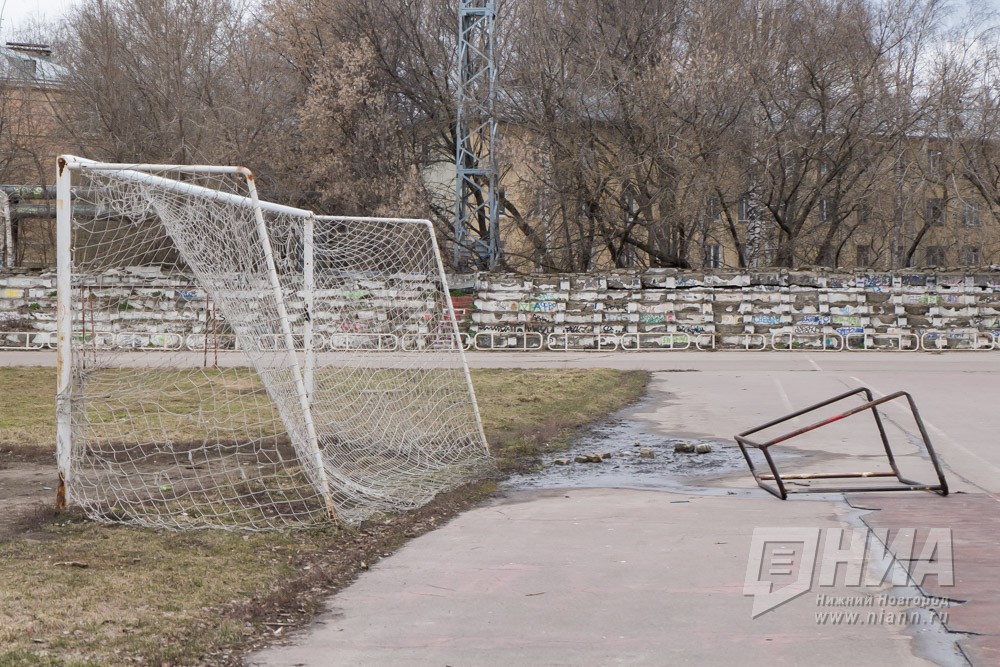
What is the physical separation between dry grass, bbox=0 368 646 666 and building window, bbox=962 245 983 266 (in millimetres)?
36275

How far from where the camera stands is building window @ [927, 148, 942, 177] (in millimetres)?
36156

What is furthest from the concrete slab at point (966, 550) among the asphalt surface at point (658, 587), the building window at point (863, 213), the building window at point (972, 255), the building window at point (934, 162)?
the building window at point (972, 255)

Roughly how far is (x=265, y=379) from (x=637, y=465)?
395 cm

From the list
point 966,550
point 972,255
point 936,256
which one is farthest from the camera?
point 936,256

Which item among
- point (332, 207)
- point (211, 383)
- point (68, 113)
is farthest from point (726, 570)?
point (68, 113)

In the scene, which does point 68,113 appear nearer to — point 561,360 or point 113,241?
point 561,360

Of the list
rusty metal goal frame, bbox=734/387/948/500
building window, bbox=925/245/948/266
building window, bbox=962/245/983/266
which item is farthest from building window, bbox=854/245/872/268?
rusty metal goal frame, bbox=734/387/948/500

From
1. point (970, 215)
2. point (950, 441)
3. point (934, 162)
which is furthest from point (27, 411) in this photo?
point (970, 215)

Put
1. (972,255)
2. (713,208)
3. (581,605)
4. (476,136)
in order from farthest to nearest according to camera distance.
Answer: (972,255) < (476,136) < (713,208) < (581,605)

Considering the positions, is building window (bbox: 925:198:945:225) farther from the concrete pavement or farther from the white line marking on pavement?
the concrete pavement

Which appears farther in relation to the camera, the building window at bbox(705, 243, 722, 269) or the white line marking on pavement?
the building window at bbox(705, 243, 722, 269)

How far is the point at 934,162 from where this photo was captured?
37.0m

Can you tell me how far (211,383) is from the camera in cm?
1470

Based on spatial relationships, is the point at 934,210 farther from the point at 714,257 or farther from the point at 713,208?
the point at 714,257
